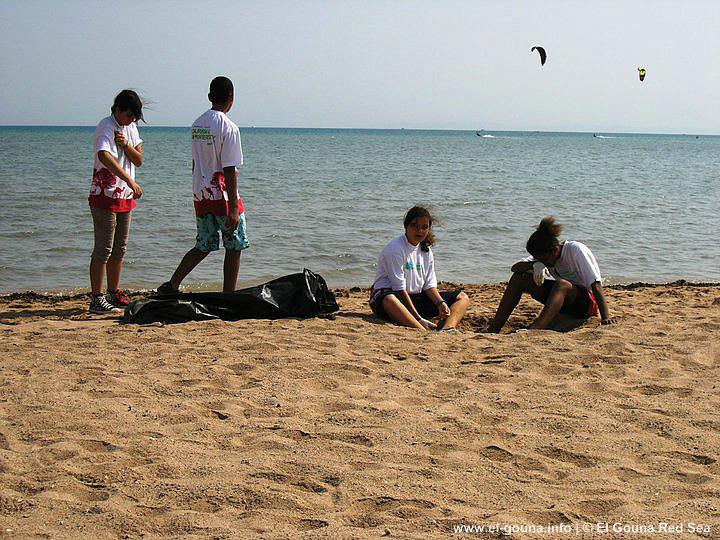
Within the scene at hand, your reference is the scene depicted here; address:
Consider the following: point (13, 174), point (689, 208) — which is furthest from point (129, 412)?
point (13, 174)

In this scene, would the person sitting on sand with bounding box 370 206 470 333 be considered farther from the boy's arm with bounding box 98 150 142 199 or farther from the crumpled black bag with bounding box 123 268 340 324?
the boy's arm with bounding box 98 150 142 199

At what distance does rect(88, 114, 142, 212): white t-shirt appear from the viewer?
20.5 feet

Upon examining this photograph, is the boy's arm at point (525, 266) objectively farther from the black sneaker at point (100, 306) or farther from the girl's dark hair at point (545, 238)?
the black sneaker at point (100, 306)

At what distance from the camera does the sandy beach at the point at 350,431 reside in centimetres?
295

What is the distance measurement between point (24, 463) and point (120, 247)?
3.41m

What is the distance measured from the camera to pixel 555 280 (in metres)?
6.24

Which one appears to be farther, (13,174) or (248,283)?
(13,174)

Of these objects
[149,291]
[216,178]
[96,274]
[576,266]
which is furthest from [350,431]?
[149,291]

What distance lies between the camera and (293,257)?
35.8ft

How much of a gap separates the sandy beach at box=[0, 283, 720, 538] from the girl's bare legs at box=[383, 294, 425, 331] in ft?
1.02

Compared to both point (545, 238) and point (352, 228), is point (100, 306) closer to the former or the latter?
point (545, 238)

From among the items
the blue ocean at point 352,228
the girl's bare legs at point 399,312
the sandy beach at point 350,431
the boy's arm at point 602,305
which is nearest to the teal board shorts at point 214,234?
the sandy beach at point 350,431

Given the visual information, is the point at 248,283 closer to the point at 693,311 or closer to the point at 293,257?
the point at 293,257

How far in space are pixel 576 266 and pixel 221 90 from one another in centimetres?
322
